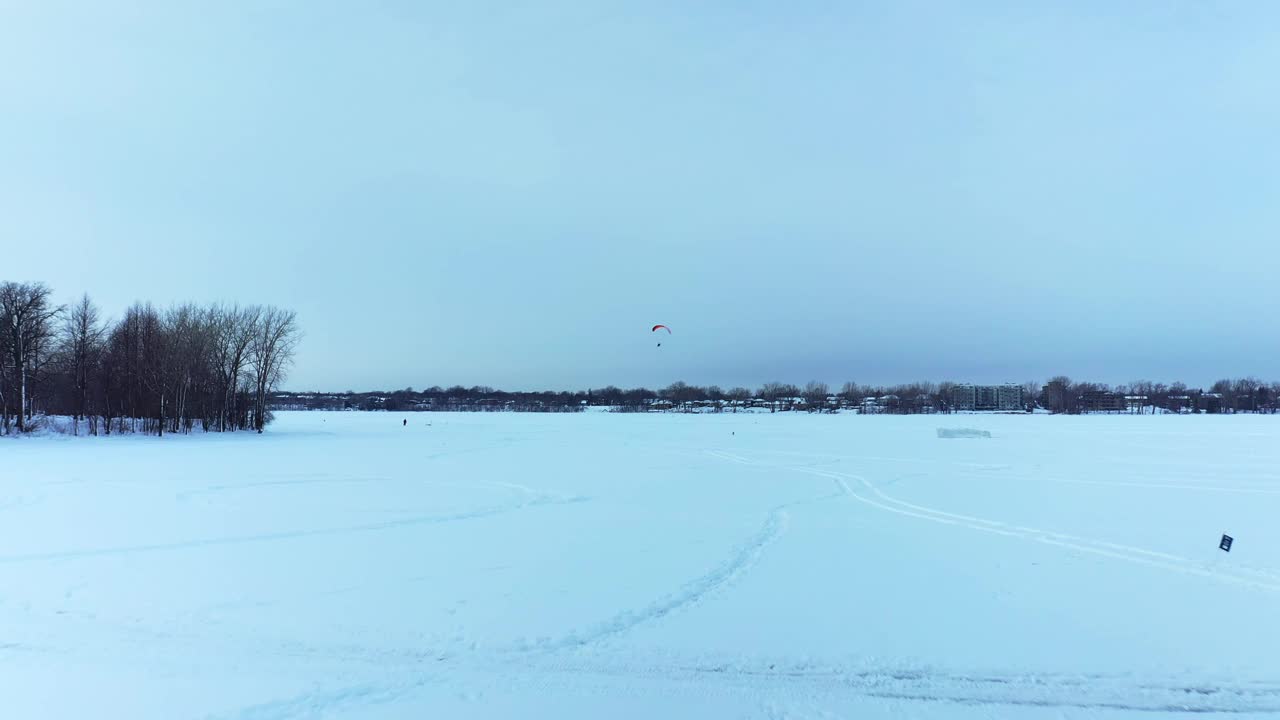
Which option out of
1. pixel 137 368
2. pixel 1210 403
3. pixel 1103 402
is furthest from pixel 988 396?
pixel 137 368

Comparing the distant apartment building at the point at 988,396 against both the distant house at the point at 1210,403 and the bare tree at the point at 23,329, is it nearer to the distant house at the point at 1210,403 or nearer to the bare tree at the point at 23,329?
the distant house at the point at 1210,403

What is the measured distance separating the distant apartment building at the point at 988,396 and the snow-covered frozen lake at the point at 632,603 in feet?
545

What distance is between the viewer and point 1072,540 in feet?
29.7

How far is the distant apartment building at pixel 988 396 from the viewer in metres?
A: 165

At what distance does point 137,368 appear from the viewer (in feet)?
123

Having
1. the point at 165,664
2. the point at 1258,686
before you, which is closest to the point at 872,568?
the point at 1258,686

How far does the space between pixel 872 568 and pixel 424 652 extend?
4.99m

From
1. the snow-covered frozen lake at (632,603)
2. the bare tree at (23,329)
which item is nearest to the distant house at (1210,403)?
the snow-covered frozen lake at (632,603)

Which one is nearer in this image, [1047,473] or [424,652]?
[424,652]

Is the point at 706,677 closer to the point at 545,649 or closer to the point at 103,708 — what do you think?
the point at 545,649

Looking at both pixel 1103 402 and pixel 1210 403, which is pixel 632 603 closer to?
pixel 1210 403

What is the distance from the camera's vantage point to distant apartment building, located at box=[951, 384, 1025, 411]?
165 m

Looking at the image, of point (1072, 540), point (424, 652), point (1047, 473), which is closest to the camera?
point (424, 652)

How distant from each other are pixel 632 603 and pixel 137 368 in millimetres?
42088
